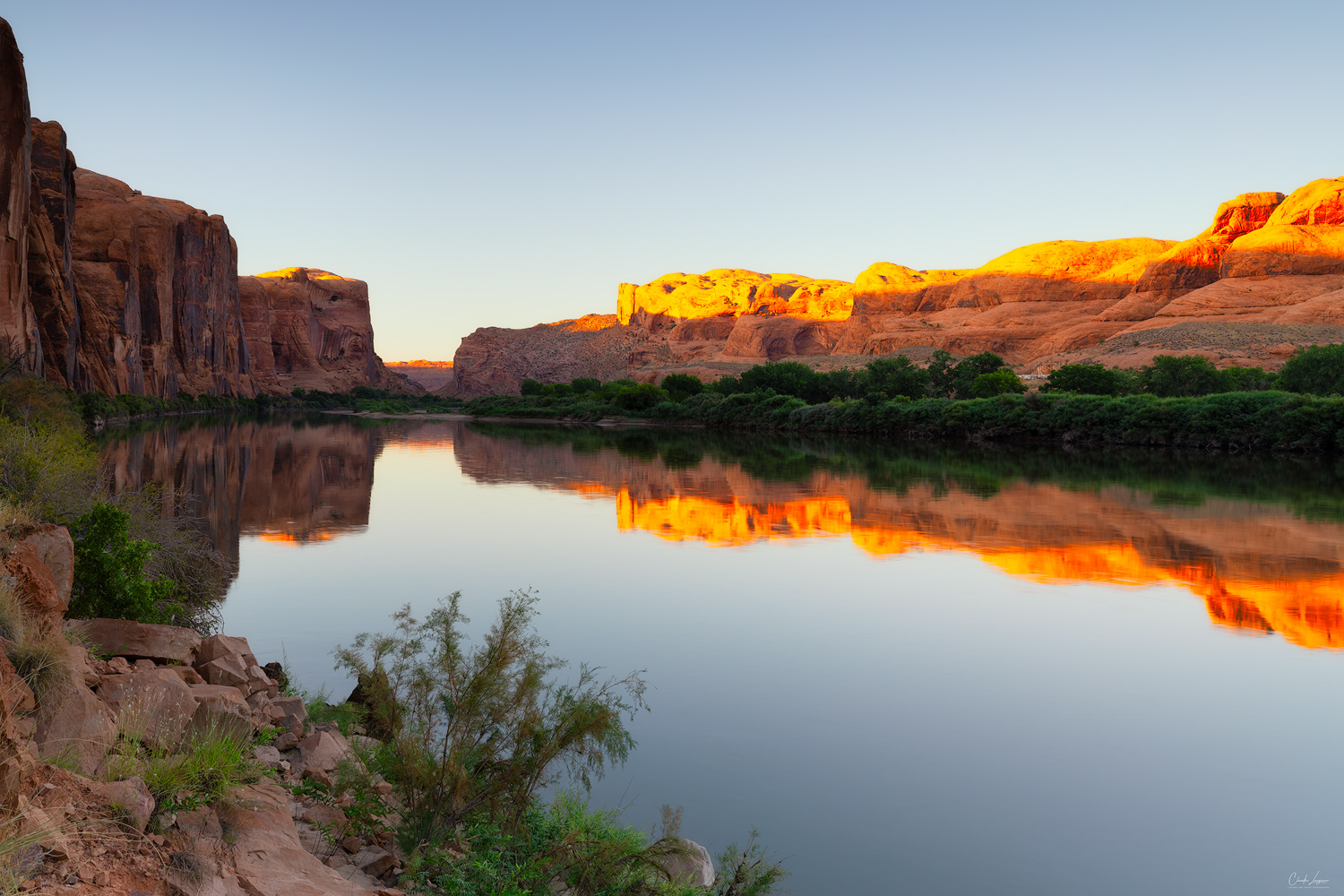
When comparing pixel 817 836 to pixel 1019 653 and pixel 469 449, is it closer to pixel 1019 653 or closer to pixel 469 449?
pixel 1019 653

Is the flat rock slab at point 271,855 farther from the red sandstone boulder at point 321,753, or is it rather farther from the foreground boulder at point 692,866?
the foreground boulder at point 692,866

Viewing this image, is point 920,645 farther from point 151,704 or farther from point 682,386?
point 682,386

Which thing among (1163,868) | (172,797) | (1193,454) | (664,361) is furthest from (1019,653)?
(664,361)

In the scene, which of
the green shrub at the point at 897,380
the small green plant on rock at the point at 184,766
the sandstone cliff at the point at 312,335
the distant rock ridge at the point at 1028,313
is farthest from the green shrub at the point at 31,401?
the sandstone cliff at the point at 312,335

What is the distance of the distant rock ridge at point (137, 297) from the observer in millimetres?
35438

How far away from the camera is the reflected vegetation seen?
13688 millimetres

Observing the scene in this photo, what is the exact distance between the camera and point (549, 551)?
602 inches

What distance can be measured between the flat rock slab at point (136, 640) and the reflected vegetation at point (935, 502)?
5222 mm

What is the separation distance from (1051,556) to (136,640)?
1334 centimetres

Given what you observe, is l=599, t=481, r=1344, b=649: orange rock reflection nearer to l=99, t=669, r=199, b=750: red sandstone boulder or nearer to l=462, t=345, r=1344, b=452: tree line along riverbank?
l=99, t=669, r=199, b=750: red sandstone boulder

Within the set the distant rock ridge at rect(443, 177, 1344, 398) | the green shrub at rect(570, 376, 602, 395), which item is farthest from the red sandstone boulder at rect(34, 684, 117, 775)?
the green shrub at rect(570, 376, 602, 395)

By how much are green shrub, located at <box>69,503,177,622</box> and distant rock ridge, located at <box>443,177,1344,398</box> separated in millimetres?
84783

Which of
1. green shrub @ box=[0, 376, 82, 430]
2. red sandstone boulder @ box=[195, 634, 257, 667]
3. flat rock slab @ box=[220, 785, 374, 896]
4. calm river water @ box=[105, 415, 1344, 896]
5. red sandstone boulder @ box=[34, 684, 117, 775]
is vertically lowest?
calm river water @ box=[105, 415, 1344, 896]

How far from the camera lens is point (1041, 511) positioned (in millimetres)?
20375
